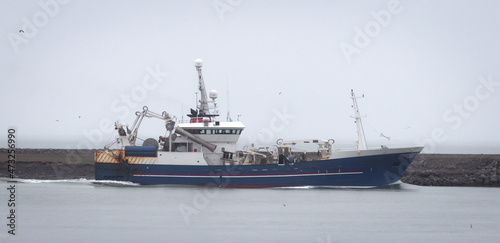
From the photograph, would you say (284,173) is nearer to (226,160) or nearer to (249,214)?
(226,160)

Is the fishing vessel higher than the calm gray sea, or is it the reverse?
the fishing vessel

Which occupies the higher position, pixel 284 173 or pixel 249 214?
pixel 284 173

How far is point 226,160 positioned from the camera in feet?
158

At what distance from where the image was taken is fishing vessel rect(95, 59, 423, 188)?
1816 inches

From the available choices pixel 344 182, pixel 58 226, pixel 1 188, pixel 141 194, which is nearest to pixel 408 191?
pixel 344 182

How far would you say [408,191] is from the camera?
47.9m

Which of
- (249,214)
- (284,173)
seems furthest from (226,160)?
(249,214)

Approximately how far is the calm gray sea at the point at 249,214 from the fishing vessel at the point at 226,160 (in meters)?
0.77

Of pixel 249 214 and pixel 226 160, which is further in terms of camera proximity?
pixel 226 160

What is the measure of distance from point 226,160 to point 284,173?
3.83m

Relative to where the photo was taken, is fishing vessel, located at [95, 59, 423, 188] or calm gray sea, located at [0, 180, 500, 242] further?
fishing vessel, located at [95, 59, 423, 188]

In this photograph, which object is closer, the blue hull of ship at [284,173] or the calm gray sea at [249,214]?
the calm gray sea at [249,214]

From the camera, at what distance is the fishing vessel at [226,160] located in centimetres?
4612

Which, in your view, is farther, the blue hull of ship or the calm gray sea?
the blue hull of ship
